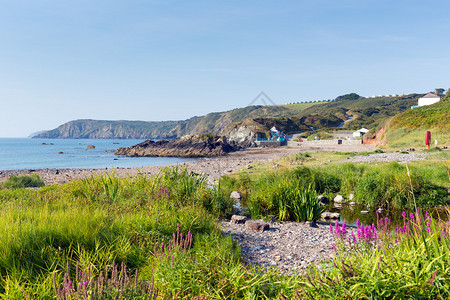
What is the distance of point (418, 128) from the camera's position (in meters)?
46.8

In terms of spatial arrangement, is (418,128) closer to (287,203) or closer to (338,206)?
(338,206)

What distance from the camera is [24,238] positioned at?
16.4ft

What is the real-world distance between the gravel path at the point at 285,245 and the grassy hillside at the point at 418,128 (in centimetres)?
3658

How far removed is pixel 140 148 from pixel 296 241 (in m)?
73.7

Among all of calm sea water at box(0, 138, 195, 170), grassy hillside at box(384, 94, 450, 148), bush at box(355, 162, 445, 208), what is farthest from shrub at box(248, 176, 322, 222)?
grassy hillside at box(384, 94, 450, 148)

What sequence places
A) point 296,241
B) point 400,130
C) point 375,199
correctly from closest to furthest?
point 296,241 < point 375,199 < point 400,130

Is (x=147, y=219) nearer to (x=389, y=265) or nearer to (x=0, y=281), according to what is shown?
(x=0, y=281)

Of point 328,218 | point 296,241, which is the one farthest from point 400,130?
point 296,241

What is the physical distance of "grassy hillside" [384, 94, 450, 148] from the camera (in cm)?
4066

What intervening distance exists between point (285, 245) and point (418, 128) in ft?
161

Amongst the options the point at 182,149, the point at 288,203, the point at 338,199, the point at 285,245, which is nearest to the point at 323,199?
the point at 338,199

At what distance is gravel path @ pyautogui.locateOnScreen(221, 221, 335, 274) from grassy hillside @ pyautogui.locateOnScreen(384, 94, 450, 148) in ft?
120

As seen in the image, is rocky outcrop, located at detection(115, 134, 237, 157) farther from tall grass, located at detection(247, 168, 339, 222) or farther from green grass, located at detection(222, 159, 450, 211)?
tall grass, located at detection(247, 168, 339, 222)

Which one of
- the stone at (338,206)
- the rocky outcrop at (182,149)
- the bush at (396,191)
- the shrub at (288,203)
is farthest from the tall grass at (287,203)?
the rocky outcrop at (182,149)
